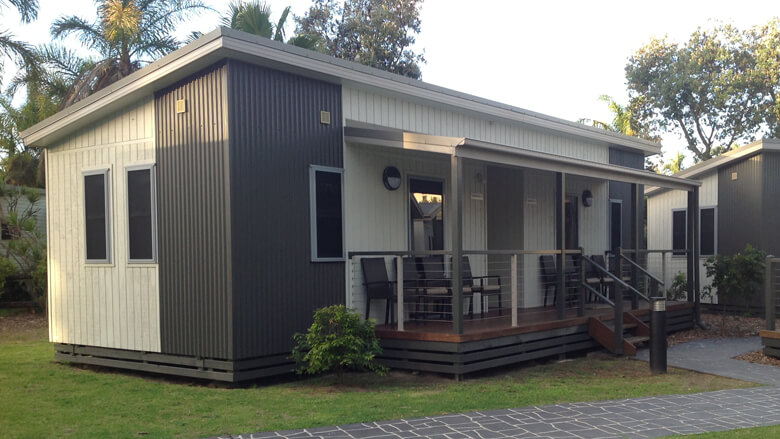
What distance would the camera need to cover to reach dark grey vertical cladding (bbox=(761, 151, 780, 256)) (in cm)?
1374

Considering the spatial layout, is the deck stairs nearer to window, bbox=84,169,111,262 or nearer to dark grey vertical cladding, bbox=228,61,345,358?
dark grey vertical cladding, bbox=228,61,345,358

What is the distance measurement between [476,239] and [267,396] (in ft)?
16.1

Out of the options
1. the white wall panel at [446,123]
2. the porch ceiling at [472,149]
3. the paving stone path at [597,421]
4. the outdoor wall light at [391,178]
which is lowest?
the paving stone path at [597,421]

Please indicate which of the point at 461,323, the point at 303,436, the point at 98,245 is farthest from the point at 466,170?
the point at 303,436

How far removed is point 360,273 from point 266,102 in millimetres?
2482

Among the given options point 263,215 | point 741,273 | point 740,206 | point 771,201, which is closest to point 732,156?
point 740,206

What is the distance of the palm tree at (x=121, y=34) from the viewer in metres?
16.2

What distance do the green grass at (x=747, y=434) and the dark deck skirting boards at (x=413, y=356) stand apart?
2.86 m

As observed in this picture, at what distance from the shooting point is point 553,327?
Answer: 905 cm

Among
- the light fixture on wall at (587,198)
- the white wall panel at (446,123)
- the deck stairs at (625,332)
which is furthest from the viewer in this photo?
the light fixture on wall at (587,198)

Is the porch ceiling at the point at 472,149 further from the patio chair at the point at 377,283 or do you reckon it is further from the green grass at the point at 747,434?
the green grass at the point at 747,434

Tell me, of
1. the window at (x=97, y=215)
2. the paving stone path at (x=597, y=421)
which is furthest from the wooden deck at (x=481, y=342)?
the window at (x=97, y=215)

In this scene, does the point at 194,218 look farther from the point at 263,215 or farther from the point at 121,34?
the point at 121,34

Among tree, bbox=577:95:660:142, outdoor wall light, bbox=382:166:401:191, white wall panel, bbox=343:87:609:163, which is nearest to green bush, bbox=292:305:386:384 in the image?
outdoor wall light, bbox=382:166:401:191
